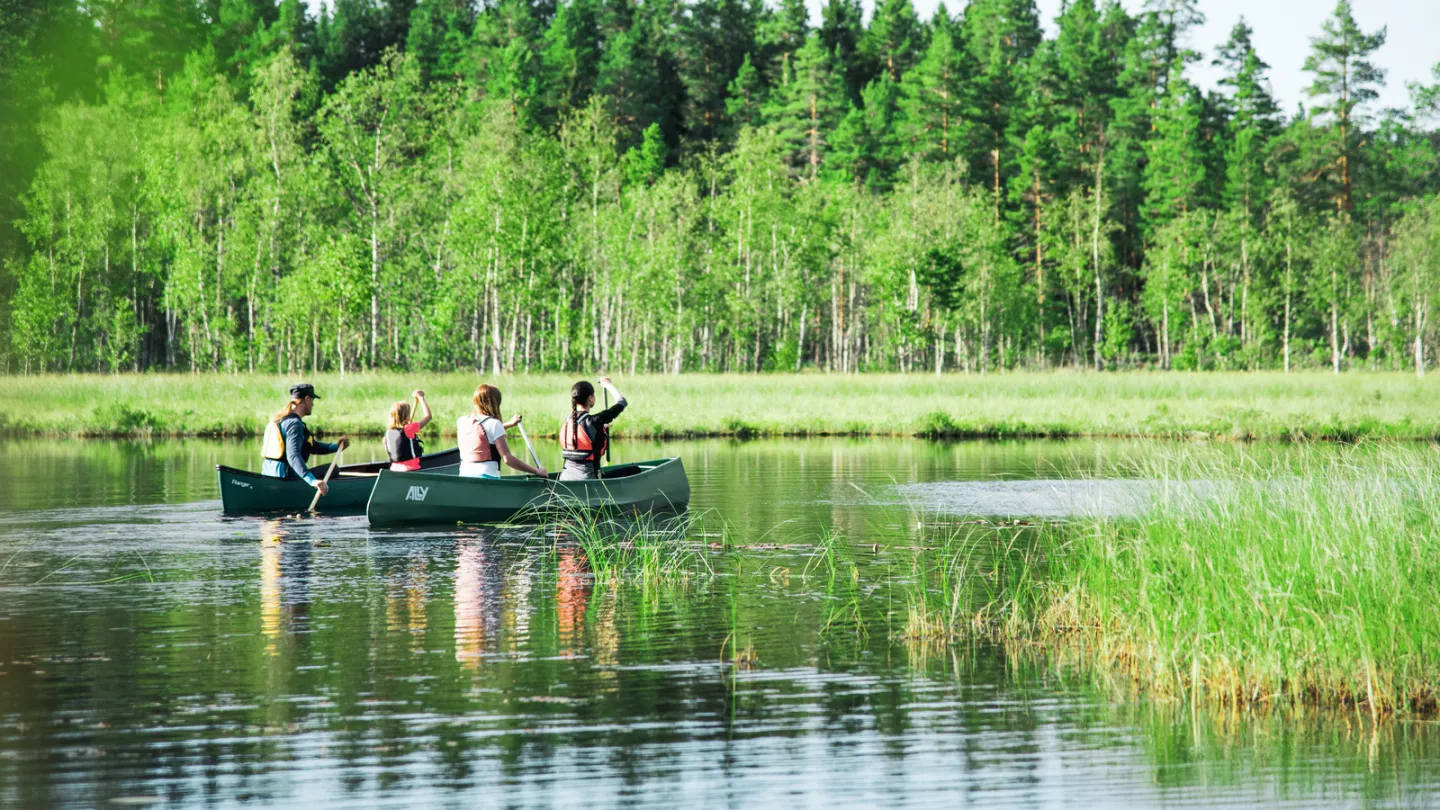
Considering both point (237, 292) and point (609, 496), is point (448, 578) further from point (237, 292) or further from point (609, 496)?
point (237, 292)

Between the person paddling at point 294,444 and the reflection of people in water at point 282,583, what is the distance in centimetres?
82

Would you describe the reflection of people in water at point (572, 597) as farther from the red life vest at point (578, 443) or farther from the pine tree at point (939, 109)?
the pine tree at point (939, 109)

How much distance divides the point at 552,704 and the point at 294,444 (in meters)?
10.9

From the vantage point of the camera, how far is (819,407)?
134ft

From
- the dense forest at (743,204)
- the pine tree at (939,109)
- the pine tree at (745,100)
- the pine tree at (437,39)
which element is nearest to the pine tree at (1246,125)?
the dense forest at (743,204)

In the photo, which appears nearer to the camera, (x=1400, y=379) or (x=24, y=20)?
(x=24, y=20)

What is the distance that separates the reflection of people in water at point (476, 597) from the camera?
10.6 metres

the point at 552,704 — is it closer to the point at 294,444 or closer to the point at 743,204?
the point at 294,444

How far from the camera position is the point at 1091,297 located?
81.9m

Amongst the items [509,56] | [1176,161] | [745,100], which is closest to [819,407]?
[1176,161]

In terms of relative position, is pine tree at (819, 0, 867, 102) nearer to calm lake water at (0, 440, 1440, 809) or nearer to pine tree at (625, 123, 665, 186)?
pine tree at (625, 123, 665, 186)

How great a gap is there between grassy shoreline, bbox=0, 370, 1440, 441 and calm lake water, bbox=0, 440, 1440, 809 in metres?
22.4

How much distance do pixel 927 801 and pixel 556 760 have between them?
6.42 ft

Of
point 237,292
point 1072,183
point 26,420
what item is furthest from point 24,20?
point 1072,183
